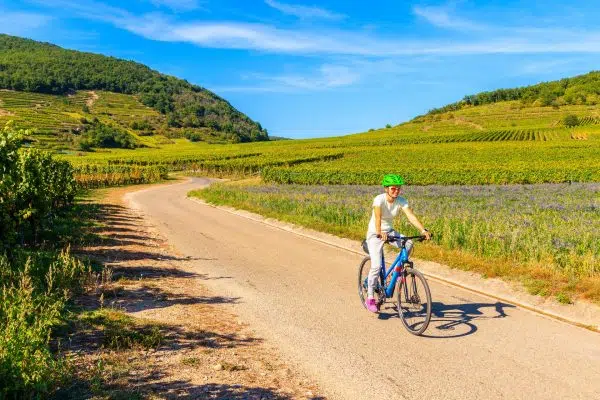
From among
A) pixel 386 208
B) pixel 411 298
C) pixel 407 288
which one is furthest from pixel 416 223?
pixel 411 298

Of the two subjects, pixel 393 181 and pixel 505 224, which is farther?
pixel 505 224

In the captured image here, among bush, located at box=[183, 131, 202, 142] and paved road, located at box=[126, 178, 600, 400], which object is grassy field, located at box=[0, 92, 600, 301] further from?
bush, located at box=[183, 131, 202, 142]

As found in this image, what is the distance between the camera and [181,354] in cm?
650

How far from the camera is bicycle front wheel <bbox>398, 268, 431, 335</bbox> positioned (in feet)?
24.8

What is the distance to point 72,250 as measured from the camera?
1369 cm

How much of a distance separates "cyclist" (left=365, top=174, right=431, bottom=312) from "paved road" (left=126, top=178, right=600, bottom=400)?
743mm

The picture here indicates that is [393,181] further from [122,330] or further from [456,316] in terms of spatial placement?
[122,330]

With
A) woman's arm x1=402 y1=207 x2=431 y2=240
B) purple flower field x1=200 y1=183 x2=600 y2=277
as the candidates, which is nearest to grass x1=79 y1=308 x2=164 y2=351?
woman's arm x1=402 y1=207 x2=431 y2=240

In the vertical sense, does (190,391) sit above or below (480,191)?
below

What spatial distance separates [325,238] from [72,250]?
8600 millimetres

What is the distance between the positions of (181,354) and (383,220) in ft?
13.3

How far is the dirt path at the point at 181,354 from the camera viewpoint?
5.39 m

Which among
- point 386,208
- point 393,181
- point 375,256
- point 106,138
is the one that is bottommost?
point 375,256

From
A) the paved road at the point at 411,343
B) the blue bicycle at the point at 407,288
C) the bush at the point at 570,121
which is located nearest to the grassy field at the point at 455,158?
the bush at the point at 570,121
